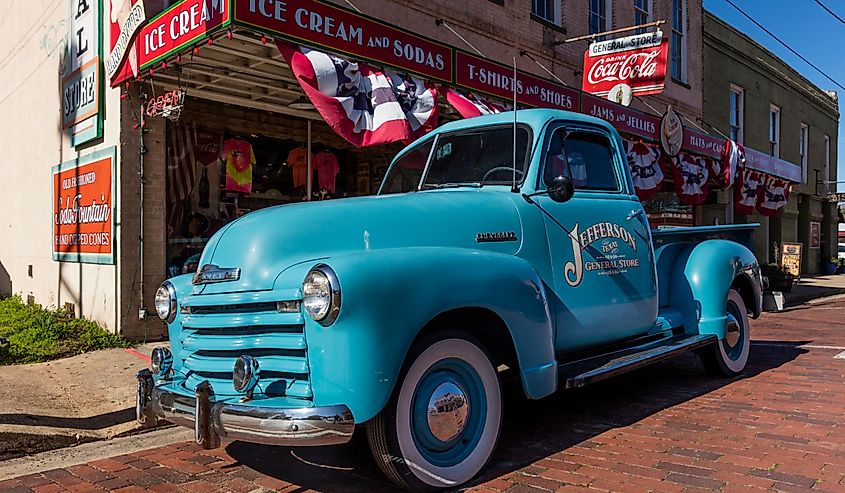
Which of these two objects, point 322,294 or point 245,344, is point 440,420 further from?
point 245,344

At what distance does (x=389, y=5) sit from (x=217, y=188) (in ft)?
12.9

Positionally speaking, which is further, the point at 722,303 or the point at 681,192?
the point at 681,192

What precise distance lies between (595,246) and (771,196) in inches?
591

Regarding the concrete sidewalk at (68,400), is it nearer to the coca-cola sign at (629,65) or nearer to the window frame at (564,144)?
the window frame at (564,144)

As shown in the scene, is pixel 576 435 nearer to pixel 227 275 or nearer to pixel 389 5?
pixel 227 275

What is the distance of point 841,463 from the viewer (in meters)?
3.99

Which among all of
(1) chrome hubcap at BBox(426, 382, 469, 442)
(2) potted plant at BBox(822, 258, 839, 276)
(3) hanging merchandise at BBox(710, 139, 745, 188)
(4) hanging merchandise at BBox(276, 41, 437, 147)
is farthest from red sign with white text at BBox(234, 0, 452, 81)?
(2) potted plant at BBox(822, 258, 839, 276)

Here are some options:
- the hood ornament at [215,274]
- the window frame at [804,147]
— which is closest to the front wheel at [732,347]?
the hood ornament at [215,274]

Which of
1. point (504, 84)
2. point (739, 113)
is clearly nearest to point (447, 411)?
point (504, 84)

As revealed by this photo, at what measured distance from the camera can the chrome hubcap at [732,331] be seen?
6160 millimetres

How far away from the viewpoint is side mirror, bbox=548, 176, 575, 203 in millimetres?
4473

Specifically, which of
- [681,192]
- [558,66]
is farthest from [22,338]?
[681,192]

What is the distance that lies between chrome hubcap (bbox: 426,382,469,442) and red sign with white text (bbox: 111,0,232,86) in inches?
167

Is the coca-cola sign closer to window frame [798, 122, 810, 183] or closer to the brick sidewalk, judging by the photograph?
the brick sidewalk
